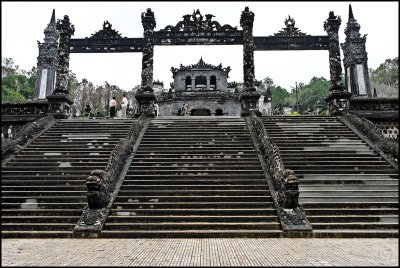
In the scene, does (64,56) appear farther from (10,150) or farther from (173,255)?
(173,255)

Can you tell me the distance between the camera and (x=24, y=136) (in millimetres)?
13180

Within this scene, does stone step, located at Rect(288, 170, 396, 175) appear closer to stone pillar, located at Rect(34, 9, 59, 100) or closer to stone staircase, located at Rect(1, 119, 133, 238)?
stone staircase, located at Rect(1, 119, 133, 238)

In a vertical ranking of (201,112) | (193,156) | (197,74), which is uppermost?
(197,74)

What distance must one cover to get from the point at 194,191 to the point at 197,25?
12390 millimetres

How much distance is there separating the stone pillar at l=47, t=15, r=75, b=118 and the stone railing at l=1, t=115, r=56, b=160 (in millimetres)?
767

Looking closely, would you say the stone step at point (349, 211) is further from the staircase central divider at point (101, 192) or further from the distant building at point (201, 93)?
the distant building at point (201, 93)

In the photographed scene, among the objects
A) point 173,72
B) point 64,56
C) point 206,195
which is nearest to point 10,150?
point 206,195

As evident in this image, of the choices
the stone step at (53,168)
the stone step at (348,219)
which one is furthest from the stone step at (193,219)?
the stone step at (53,168)

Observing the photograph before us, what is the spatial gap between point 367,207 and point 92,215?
6614 millimetres

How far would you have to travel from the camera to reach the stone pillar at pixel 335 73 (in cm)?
1675

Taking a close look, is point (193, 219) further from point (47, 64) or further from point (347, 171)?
point (47, 64)

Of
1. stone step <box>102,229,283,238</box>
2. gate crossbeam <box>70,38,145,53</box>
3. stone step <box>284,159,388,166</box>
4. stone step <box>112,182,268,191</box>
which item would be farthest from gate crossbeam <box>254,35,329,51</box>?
stone step <box>102,229,283,238</box>

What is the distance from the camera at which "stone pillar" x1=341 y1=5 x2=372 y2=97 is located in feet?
87.6

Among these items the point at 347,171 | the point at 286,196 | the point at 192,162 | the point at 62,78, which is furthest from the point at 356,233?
the point at 62,78
